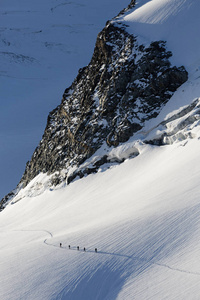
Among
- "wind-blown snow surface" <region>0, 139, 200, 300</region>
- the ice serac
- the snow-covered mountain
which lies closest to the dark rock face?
the ice serac

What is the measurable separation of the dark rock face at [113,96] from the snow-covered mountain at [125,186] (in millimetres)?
147

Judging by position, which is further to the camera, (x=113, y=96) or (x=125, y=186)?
(x=113, y=96)

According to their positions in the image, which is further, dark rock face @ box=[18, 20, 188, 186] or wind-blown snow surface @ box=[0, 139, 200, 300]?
dark rock face @ box=[18, 20, 188, 186]

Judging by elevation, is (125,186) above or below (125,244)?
above

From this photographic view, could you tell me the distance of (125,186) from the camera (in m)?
31.2

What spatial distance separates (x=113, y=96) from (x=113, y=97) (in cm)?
14

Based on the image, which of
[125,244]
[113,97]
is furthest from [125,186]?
[113,97]

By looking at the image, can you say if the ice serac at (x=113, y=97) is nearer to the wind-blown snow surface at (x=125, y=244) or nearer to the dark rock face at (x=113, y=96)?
the dark rock face at (x=113, y=96)

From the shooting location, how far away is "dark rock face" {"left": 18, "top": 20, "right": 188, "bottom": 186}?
38.0 metres

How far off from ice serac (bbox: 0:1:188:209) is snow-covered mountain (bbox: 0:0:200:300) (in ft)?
0.44

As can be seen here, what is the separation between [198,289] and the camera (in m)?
13.9

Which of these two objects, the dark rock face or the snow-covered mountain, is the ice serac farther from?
the snow-covered mountain

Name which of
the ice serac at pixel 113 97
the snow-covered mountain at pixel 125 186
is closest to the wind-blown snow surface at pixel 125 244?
the snow-covered mountain at pixel 125 186

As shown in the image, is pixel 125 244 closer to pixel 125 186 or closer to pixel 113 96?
pixel 125 186
